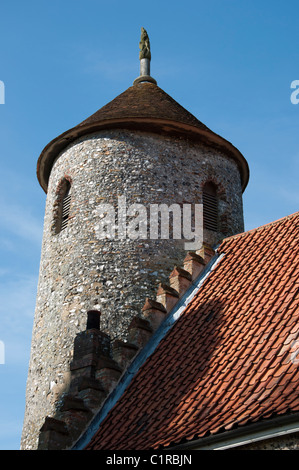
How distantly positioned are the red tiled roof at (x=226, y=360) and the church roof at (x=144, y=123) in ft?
11.7

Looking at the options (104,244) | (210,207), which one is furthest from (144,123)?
(104,244)

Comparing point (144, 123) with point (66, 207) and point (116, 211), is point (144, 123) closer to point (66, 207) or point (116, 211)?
point (116, 211)

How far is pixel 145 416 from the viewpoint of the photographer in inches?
378

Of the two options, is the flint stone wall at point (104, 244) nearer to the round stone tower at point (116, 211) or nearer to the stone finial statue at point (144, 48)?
the round stone tower at point (116, 211)

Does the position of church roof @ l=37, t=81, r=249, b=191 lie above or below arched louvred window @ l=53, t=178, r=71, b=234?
above

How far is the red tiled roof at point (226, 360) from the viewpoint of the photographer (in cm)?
813

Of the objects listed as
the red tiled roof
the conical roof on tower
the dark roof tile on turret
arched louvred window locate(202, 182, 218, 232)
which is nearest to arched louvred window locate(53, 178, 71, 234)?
the conical roof on tower

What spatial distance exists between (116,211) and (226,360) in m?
5.14

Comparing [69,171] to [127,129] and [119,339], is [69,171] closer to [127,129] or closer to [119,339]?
[127,129]

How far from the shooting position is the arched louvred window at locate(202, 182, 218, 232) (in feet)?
47.2

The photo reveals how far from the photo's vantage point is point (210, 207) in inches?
575

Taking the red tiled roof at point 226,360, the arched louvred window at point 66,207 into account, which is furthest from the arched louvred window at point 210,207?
the arched louvred window at point 66,207

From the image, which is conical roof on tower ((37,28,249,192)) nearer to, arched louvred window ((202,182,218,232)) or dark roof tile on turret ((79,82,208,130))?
dark roof tile on turret ((79,82,208,130))
